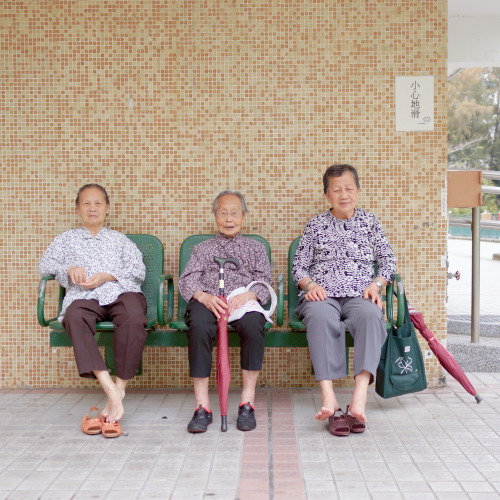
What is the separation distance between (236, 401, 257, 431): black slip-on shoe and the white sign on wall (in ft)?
6.55

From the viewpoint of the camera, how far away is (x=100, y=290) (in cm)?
355

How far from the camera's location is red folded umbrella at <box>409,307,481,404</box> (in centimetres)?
363

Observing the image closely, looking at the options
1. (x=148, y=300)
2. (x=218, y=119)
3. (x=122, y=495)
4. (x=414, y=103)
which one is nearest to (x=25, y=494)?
(x=122, y=495)

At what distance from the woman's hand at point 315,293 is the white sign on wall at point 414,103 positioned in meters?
1.25

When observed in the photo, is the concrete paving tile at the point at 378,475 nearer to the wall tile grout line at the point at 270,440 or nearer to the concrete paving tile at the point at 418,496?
the concrete paving tile at the point at 418,496

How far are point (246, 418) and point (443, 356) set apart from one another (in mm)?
1245

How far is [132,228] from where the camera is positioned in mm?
4059

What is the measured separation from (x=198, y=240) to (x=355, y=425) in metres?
1.45

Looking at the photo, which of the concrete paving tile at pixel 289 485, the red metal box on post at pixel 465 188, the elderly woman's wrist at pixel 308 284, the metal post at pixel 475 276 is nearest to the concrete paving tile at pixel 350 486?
the concrete paving tile at pixel 289 485

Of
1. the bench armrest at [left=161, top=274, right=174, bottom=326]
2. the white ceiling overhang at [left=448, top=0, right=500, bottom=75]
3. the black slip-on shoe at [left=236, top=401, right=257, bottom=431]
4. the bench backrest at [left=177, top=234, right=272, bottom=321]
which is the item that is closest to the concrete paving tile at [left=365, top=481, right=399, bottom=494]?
the black slip-on shoe at [left=236, top=401, right=257, bottom=431]

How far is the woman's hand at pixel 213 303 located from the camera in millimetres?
3326

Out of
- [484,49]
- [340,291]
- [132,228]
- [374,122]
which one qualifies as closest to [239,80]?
[374,122]

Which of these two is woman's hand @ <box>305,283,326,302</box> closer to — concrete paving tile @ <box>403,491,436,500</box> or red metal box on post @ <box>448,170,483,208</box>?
concrete paving tile @ <box>403,491,436,500</box>

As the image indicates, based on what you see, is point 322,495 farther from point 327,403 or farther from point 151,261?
point 151,261
